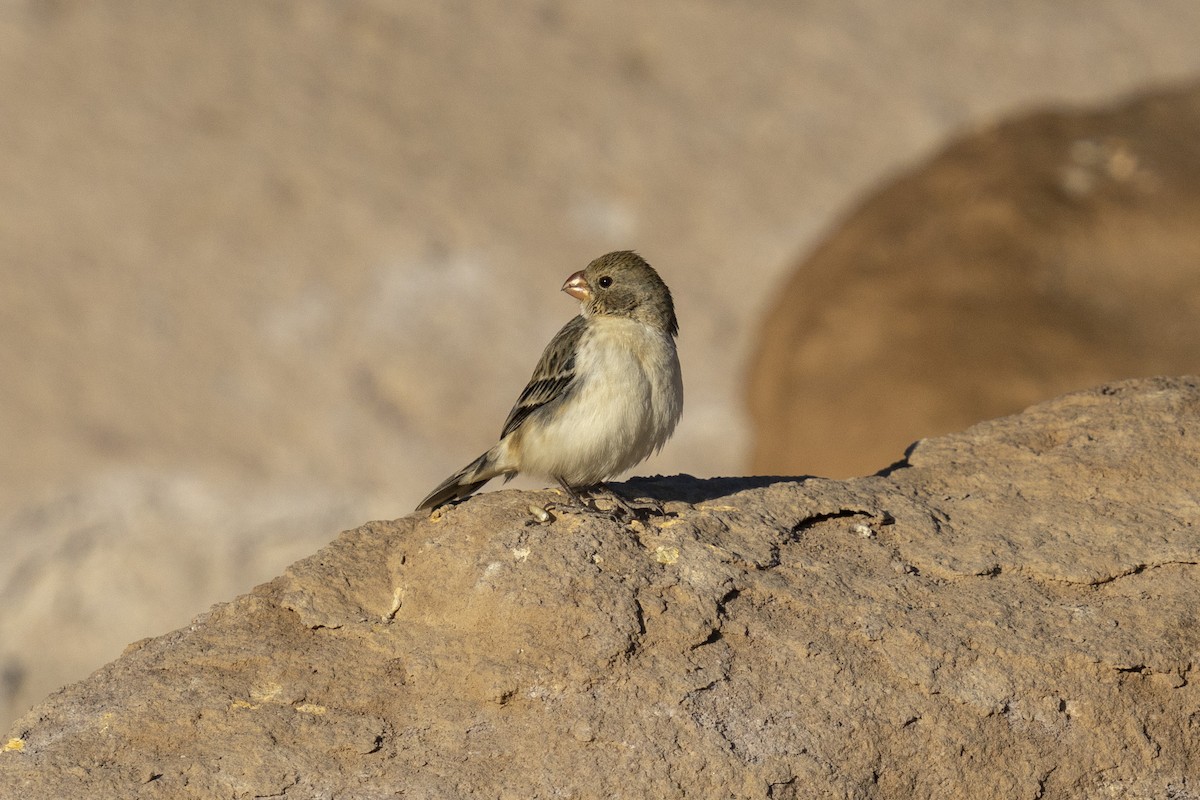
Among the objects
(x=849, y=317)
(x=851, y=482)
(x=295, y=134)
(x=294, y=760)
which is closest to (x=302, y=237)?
(x=295, y=134)

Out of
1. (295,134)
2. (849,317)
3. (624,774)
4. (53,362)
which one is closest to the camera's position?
(624,774)

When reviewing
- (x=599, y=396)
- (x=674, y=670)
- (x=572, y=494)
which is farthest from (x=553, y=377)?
(x=674, y=670)

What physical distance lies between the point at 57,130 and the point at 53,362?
9.24 feet

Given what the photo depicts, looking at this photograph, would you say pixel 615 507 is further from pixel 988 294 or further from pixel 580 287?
pixel 988 294

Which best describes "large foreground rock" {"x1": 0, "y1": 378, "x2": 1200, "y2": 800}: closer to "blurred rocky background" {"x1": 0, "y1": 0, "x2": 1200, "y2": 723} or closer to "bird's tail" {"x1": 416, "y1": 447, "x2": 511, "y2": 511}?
"bird's tail" {"x1": 416, "y1": 447, "x2": 511, "y2": 511}

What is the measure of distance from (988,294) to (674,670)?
7.03 m

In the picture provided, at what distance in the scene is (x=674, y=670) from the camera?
4.43 meters

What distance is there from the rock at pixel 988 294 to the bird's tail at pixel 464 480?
4.50 m

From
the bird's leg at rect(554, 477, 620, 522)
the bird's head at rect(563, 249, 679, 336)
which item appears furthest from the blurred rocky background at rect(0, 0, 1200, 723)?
the bird's leg at rect(554, 477, 620, 522)

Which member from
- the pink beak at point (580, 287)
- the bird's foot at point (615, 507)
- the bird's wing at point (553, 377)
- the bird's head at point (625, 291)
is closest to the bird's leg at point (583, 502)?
the bird's foot at point (615, 507)

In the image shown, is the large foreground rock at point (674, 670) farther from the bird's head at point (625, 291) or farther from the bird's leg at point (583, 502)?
the bird's head at point (625, 291)

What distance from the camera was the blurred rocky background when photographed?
11164mm

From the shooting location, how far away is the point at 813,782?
13.8 feet

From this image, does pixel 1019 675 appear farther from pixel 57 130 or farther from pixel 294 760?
pixel 57 130
